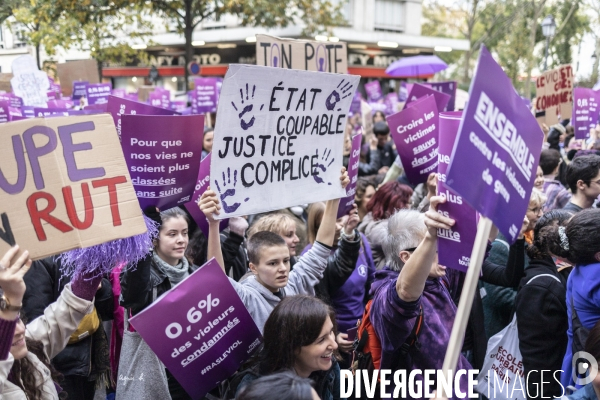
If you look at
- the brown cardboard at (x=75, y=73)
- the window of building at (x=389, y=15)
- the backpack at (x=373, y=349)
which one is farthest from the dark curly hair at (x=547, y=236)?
the window of building at (x=389, y=15)

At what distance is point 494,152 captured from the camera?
2.26 m

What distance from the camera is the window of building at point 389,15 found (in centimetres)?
3247

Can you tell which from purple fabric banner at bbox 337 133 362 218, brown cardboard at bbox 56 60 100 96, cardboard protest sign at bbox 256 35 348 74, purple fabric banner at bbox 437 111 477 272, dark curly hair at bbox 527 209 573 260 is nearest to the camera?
purple fabric banner at bbox 437 111 477 272

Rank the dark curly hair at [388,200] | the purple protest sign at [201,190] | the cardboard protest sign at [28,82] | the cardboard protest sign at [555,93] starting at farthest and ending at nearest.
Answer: the cardboard protest sign at [28,82], the cardboard protest sign at [555,93], the dark curly hair at [388,200], the purple protest sign at [201,190]

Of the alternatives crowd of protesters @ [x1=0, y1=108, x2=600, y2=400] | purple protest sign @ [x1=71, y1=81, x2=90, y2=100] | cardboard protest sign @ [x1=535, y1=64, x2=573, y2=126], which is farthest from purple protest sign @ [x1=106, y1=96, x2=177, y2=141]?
purple protest sign @ [x1=71, y1=81, x2=90, y2=100]

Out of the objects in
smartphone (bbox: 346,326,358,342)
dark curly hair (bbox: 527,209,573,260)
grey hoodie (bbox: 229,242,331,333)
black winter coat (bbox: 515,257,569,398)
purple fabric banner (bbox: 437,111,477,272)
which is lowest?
smartphone (bbox: 346,326,358,342)

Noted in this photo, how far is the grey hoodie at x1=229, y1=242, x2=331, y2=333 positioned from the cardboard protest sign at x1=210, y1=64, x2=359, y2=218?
0.34 meters

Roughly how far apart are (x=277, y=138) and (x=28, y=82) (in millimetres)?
8512

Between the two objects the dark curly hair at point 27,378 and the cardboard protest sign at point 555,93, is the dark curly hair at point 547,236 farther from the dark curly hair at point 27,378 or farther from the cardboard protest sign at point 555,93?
the cardboard protest sign at point 555,93

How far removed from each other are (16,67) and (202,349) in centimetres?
910

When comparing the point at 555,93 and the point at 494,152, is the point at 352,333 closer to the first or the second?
the point at 494,152

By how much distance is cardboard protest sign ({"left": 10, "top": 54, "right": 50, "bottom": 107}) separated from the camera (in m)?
10.6

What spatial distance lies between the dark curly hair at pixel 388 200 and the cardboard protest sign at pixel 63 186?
3230 mm

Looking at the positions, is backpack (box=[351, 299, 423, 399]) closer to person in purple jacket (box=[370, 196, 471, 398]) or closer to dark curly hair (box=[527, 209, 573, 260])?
person in purple jacket (box=[370, 196, 471, 398])
